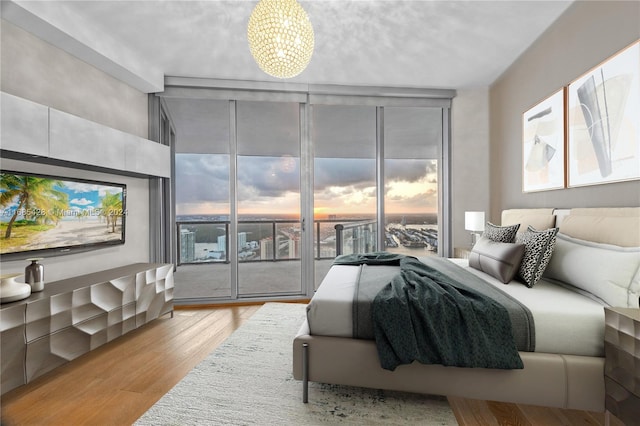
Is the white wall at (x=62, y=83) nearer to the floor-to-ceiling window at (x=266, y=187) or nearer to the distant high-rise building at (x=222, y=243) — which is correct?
the floor-to-ceiling window at (x=266, y=187)

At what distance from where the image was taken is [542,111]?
292 cm

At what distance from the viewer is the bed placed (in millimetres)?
1566

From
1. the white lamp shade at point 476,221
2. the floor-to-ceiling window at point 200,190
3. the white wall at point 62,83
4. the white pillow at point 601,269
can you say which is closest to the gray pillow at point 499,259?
the white pillow at point 601,269

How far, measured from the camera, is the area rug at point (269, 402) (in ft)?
5.49

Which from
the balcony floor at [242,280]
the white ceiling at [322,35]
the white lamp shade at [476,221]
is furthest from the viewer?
the balcony floor at [242,280]

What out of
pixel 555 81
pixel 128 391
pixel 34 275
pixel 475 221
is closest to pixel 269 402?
pixel 128 391

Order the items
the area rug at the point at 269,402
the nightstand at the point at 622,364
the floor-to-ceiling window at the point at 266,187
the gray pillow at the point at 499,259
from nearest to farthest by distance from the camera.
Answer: the nightstand at the point at 622,364, the area rug at the point at 269,402, the gray pillow at the point at 499,259, the floor-to-ceiling window at the point at 266,187

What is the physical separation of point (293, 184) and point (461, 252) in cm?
230

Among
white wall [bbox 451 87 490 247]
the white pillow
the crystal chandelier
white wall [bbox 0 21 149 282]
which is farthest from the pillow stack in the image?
white wall [bbox 0 21 149 282]

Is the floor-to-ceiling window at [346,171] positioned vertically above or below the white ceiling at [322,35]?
below

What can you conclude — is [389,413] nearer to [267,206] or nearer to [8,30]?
[267,206]

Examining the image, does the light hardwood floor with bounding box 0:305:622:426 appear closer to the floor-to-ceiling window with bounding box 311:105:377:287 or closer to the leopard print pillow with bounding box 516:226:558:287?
the leopard print pillow with bounding box 516:226:558:287

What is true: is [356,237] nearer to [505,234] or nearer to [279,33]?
[505,234]

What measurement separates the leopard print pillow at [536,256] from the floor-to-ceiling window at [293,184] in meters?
2.10
